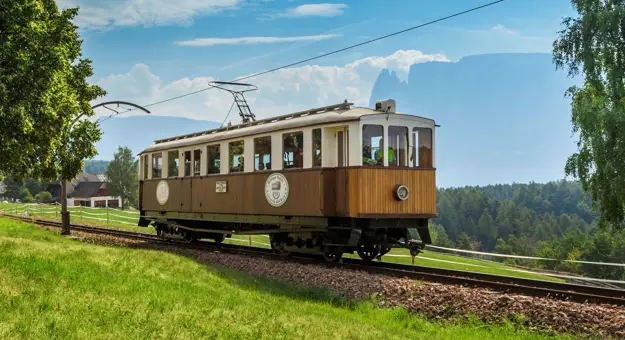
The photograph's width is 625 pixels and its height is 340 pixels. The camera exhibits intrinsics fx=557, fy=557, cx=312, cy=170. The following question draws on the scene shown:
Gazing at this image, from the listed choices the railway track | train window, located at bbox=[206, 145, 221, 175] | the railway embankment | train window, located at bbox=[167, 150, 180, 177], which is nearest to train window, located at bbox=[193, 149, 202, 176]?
train window, located at bbox=[206, 145, 221, 175]

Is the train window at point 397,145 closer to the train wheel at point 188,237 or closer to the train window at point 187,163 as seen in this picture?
the train window at point 187,163

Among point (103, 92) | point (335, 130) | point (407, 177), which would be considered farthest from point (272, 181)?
point (103, 92)

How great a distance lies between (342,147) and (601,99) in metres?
17.7

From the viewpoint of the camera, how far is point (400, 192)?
1430cm

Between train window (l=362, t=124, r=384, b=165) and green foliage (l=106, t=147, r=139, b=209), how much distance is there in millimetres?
87004

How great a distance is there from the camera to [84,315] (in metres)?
7.40

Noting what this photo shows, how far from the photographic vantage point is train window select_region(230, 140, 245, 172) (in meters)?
17.5

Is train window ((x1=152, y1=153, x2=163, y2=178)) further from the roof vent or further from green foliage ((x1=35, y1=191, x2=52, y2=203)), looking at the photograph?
green foliage ((x1=35, y1=191, x2=52, y2=203))

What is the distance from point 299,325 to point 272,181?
8.05 m

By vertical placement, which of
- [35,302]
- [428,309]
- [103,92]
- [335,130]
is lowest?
[428,309]

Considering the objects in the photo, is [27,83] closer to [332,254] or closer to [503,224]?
[332,254]

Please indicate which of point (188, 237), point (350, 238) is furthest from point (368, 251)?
point (188, 237)

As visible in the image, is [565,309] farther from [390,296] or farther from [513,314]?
[390,296]

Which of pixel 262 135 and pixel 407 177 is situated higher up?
pixel 262 135
